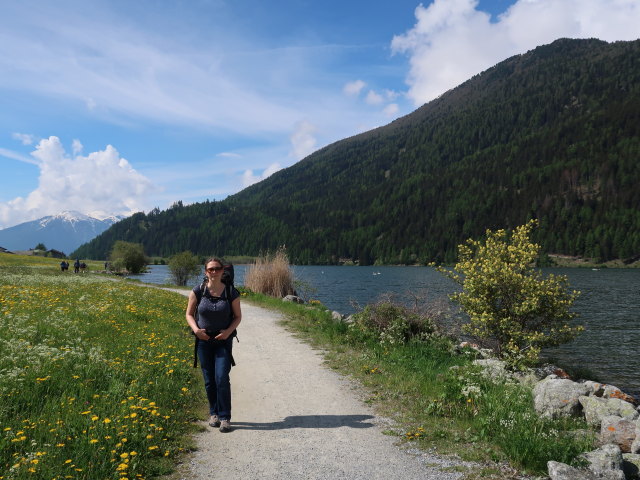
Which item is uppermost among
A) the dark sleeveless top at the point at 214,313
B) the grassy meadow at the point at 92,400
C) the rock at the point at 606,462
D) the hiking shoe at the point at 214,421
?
the dark sleeveless top at the point at 214,313

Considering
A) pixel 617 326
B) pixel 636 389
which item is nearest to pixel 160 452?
pixel 636 389

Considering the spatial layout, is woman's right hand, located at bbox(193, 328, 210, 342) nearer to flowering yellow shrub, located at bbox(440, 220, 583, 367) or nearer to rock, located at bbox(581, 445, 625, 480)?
rock, located at bbox(581, 445, 625, 480)

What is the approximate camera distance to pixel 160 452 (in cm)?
550

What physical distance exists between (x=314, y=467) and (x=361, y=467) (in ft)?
1.98

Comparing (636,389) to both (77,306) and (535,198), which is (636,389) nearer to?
(77,306)

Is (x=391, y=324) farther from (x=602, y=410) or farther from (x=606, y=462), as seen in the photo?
(x=606, y=462)

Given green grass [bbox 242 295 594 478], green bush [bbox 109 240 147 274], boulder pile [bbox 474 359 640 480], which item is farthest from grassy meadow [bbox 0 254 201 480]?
green bush [bbox 109 240 147 274]

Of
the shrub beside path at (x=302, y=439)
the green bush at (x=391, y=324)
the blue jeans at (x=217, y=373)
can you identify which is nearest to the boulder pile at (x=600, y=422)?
the shrub beside path at (x=302, y=439)

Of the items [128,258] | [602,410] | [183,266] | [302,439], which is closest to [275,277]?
[302,439]

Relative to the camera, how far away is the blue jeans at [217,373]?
655cm

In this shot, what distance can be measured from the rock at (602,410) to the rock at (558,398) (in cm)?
21

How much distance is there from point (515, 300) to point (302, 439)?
8979 millimetres

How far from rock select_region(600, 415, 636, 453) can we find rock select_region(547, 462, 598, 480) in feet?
6.10

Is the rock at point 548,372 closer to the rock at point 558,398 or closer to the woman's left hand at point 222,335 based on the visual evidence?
the rock at point 558,398
